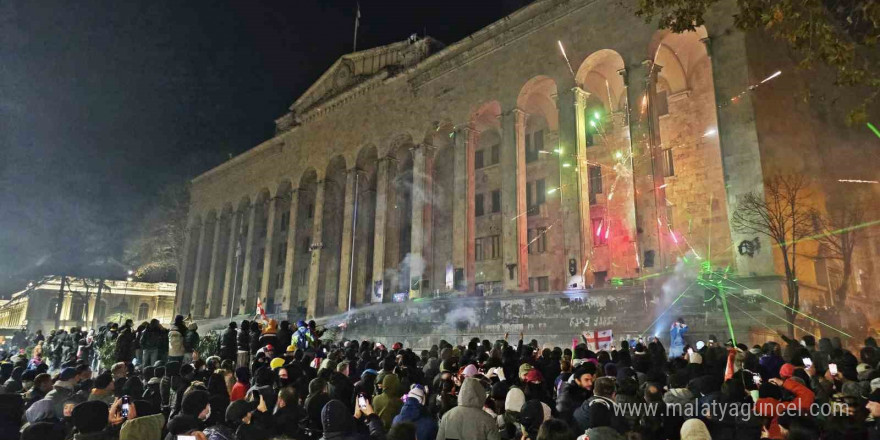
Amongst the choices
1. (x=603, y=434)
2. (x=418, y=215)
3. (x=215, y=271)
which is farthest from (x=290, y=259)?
(x=603, y=434)

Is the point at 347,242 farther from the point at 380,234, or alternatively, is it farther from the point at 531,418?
the point at 531,418

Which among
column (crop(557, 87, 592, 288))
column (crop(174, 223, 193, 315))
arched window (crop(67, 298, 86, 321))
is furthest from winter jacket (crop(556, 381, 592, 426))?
arched window (crop(67, 298, 86, 321))

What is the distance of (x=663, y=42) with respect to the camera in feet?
71.2

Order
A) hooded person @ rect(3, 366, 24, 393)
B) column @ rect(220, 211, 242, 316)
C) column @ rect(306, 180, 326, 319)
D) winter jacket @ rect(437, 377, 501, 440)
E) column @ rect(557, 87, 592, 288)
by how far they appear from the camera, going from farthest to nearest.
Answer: column @ rect(220, 211, 242, 316)
column @ rect(306, 180, 326, 319)
column @ rect(557, 87, 592, 288)
hooded person @ rect(3, 366, 24, 393)
winter jacket @ rect(437, 377, 501, 440)

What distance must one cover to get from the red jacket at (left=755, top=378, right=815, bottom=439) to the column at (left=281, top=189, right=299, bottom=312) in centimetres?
3428

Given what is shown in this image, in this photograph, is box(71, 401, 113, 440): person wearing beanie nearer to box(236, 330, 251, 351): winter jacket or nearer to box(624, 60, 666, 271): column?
box(236, 330, 251, 351): winter jacket

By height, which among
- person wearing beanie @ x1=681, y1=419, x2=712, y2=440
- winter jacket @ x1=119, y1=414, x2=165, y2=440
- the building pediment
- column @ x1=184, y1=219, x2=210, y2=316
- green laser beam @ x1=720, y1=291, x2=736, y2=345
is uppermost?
the building pediment

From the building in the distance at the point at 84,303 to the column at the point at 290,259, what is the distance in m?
24.2

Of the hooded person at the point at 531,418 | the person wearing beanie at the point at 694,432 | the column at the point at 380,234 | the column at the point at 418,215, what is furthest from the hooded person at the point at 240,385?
the column at the point at 380,234

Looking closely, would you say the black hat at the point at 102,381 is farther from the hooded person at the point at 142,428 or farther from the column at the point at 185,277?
the column at the point at 185,277

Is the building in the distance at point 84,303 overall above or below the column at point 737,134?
below

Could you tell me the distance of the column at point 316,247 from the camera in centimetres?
3459

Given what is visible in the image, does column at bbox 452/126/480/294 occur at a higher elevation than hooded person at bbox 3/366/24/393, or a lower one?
higher

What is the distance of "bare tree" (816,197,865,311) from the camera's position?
19075 millimetres
